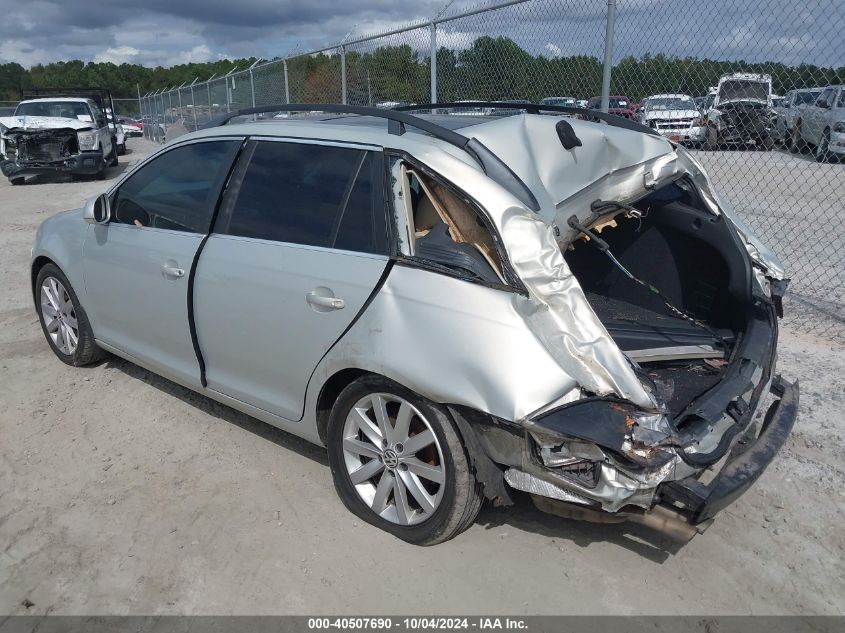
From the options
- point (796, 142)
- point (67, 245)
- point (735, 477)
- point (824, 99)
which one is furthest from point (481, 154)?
point (824, 99)

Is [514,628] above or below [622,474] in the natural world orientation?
below

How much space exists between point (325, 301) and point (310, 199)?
1.82 feet

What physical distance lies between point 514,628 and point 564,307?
1210mm

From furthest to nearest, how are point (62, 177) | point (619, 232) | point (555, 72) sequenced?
point (62, 177)
point (555, 72)
point (619, 232)

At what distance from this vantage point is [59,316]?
500cm

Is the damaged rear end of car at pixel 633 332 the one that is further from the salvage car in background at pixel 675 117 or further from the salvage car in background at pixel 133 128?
the salvage car in background at pixel 133 128

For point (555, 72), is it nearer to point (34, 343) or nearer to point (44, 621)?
point (34, 343)

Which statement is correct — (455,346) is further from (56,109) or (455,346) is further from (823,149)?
(56,109)

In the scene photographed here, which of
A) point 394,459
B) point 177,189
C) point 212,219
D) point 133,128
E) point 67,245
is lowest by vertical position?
point 133,128

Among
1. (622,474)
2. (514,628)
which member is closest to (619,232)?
(622,474)

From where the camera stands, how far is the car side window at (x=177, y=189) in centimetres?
375

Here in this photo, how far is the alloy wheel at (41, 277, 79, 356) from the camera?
193 inches

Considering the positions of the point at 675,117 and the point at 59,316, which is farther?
the point at 675,117

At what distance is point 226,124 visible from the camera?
414 cm
